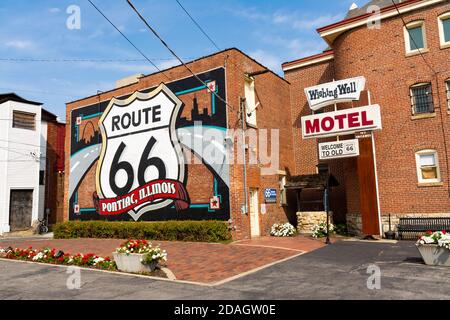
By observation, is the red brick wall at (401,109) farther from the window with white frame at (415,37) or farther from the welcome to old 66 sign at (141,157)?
the welcome to old 66 sign at (141,157)

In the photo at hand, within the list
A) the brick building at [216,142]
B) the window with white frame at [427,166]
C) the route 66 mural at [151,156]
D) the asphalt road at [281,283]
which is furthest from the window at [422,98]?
the route 66 mural at [151,156]

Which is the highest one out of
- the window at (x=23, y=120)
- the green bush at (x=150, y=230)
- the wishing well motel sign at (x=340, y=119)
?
the window at (x=23, y=120)

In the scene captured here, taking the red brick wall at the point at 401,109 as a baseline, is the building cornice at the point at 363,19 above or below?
above

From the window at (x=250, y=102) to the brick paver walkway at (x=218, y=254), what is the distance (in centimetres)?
625

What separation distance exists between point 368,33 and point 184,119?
1089 centimetres

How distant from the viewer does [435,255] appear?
1044 centimetres

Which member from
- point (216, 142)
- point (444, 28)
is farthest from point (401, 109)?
point (216, 142)

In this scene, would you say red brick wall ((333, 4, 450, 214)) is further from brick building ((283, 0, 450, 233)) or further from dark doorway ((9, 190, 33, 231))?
dark doorway ((9, 190, 33, 231))

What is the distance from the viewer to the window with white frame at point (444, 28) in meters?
17.5

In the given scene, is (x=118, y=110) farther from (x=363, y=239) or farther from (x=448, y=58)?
(x=448, y=58)

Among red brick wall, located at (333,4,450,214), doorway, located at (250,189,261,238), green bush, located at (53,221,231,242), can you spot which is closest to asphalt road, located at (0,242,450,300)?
green bush, located at (53,221,231,242)

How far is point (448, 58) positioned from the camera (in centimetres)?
1727

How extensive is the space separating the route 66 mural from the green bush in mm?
779

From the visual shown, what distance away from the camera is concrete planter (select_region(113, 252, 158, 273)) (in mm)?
10523
